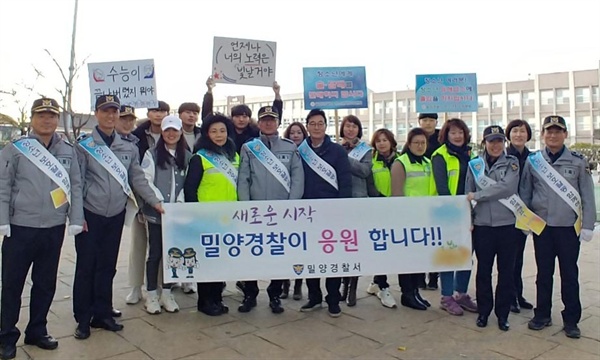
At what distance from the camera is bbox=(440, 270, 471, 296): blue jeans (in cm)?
489

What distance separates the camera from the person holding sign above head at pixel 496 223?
14.1 ft

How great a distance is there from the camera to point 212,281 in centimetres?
439

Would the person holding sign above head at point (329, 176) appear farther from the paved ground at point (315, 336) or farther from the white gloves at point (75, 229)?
the white gloves at point (75, 229)

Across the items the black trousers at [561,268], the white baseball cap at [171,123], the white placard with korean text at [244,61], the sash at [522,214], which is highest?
the white placard with korean text at [244,61]

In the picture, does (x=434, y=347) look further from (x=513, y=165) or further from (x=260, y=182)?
(x=260, y=182)

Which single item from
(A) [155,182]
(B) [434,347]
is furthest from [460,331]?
(A) [155,182]

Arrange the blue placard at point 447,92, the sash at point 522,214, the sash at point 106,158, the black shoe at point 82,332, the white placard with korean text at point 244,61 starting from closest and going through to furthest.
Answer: the black shoe at point 82,332 → the sash at point 106,158 → the sash at point 522,214 → the white placard with korean text at point 244,61 → the blue placard at point 447,92

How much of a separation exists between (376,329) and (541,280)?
60.1 inches

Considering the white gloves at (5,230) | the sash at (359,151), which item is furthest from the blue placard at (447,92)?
the white gloves at (5,230)

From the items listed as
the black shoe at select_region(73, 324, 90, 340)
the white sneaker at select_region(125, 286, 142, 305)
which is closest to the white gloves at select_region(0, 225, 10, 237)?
the black shoe at select_region(73, 324, 90, 340)

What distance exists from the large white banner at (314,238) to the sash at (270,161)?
29 cm

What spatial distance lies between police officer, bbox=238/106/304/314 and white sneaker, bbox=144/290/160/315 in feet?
2.68

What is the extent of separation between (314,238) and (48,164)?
2.27 meters

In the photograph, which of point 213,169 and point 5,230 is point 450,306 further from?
point 5,230
